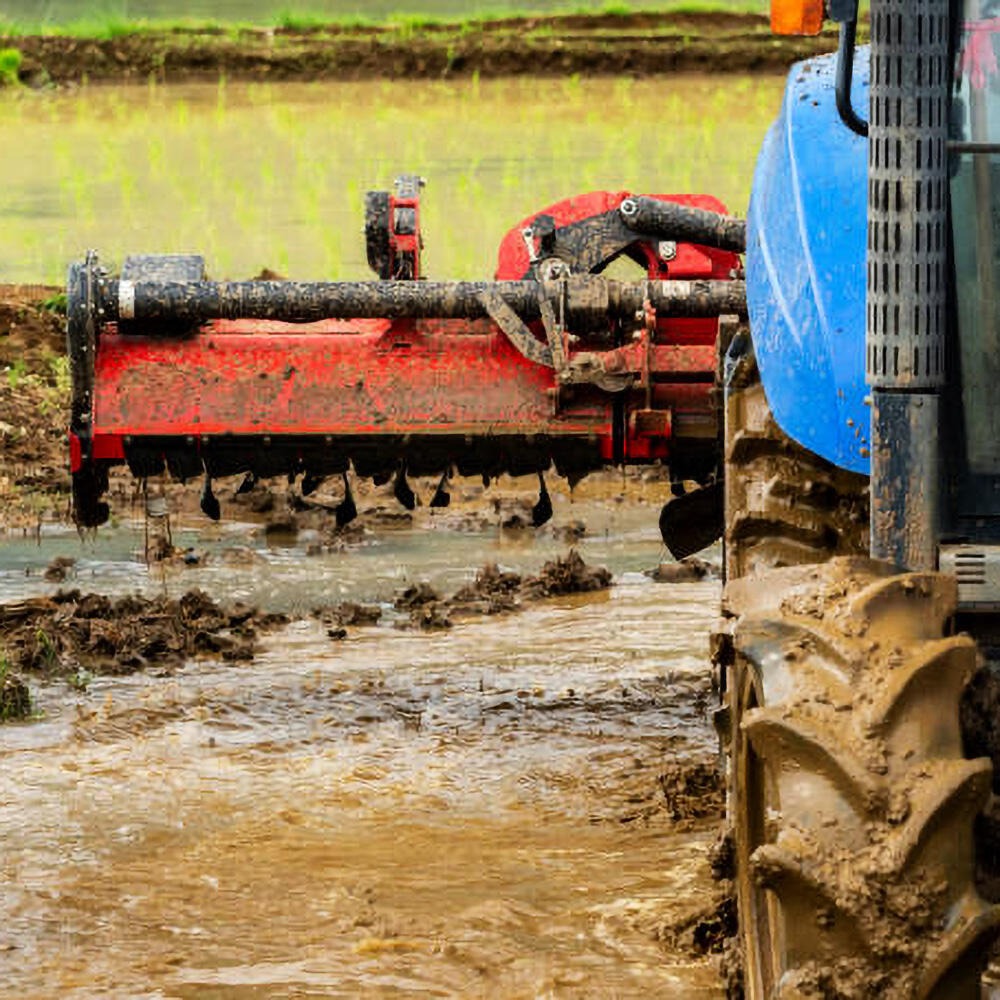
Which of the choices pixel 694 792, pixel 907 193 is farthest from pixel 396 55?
pixel 907 193

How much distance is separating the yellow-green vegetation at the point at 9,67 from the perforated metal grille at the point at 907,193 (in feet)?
52.5

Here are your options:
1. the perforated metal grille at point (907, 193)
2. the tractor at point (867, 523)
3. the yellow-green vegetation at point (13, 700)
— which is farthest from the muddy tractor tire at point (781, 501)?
the yellow-green vegetation at point (13, 700)

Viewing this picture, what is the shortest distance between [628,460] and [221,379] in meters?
1.09

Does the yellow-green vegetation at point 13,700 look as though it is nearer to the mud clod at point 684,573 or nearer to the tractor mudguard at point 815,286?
the mud clod at point 684,573

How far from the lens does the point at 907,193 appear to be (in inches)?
121

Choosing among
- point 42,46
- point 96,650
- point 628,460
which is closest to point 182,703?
point 96,650

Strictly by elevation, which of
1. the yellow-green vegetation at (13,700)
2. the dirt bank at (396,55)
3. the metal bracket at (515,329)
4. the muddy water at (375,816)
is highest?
the dirt bank at (396,55)

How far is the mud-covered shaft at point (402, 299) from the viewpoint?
600 cm

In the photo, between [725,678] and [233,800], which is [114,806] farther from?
[725,678]

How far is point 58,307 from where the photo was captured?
1062cm

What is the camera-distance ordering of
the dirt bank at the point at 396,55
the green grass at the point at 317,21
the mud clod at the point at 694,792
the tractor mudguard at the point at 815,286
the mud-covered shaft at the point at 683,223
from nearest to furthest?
the tractor mudguard at the point at 815,286, the mud clod at the point at 694,792, the mud-covered shaft at the point at 683,223, the dirt bank at the point at 396,55, the green grass at the point at 317,21

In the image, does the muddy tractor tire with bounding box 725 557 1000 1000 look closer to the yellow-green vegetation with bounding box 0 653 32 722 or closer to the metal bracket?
the metal bracket

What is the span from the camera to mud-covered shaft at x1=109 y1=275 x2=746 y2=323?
6000 millimetres

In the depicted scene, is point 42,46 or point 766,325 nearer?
point 766,325
